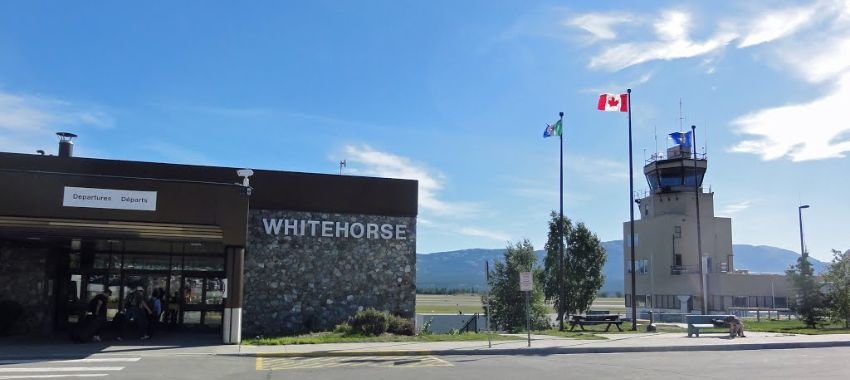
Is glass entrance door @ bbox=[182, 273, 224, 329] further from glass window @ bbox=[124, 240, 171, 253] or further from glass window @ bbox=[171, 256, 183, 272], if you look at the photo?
glass window @ bbox=[124, 240, 171, 253]

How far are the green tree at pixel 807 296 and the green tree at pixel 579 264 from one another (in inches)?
415

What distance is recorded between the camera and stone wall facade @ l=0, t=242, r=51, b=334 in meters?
22.1

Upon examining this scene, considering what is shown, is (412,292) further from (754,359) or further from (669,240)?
(669,240)

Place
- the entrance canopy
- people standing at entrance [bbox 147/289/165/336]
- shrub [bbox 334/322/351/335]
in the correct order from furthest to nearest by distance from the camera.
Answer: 1. shrub [bbox 334/322/351/335]
2. people standing at entrance [bbox 147/289/165/336]
3. the entrance canopy

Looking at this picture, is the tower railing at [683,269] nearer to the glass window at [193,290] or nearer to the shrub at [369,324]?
the shrub at [369,324]

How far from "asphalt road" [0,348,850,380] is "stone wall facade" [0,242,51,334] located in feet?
25.4

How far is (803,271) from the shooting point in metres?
33.8

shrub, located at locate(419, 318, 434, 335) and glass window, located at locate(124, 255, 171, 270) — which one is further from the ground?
glass window, located at locate(124, 255, 171, 270)

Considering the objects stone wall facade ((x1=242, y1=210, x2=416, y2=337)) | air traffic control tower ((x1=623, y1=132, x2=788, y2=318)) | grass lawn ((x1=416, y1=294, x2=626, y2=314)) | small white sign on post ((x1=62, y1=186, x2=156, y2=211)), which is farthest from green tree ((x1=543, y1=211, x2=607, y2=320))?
small white sign on post ((x1=62, y1=186, x2=156, y2=211))

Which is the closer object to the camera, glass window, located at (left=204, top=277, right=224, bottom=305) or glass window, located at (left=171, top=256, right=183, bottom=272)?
glass window, located at (left=171, top=256, right=183, bottom=272)

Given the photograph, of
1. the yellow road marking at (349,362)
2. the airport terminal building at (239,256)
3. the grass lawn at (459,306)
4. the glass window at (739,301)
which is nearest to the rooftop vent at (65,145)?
the airport terminal building at (239,256)

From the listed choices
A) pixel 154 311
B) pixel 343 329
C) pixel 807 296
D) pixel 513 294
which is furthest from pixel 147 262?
pixel 807 296

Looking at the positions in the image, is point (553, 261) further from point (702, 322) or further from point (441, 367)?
point (441, 367)

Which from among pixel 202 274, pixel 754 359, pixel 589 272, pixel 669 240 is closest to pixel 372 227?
pixel 202 274
